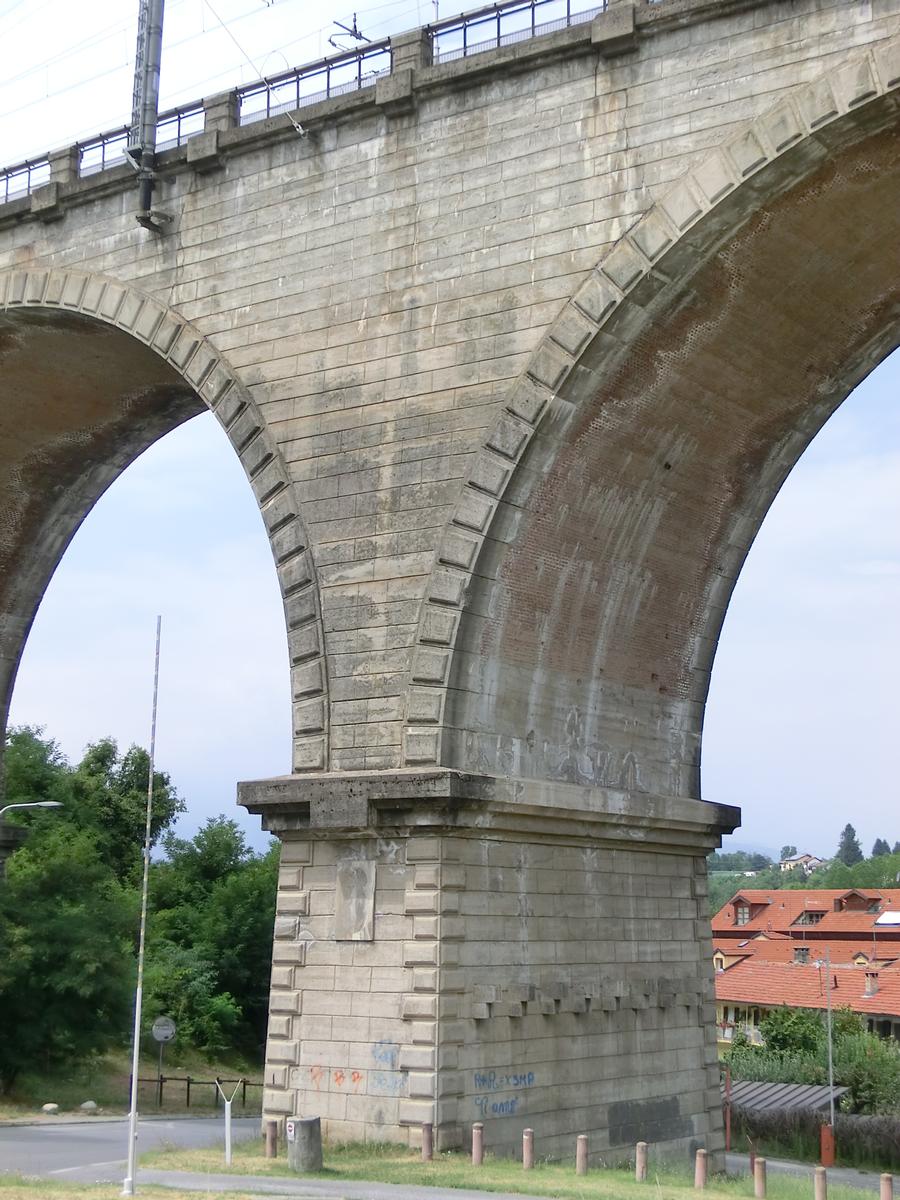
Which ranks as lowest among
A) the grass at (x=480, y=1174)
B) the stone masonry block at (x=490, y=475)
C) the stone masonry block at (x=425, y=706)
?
the grass at (x=480, y=1174)

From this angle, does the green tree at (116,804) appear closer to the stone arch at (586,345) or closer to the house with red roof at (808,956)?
the house with red roof at (808,956)

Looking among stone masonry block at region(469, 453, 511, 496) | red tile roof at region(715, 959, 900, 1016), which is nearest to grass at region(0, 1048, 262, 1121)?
red tile roof at region(715, 959, 900, 1016)

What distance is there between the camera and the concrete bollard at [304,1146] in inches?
595

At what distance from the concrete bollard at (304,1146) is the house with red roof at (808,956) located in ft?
59.6

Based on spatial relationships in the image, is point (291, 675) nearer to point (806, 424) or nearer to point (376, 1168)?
point (376, 1168)

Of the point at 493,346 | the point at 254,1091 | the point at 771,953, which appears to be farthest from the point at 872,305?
the point at 771,953

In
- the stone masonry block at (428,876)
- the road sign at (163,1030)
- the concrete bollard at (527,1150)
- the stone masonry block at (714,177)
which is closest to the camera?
the concrete bollard at (527,1150)

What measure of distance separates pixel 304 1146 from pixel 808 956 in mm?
54446

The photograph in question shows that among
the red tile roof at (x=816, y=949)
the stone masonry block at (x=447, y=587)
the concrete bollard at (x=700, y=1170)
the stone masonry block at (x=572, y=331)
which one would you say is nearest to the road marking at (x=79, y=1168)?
the concrete bollard at (x=700, y=1170)

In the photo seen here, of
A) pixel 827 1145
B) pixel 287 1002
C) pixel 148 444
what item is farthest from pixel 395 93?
pixel 827 1145

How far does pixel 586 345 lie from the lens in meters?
16.7

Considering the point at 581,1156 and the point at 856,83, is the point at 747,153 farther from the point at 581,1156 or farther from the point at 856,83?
the point at 581,1156

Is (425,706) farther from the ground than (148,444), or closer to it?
closer to it

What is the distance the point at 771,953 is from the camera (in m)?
66.8
